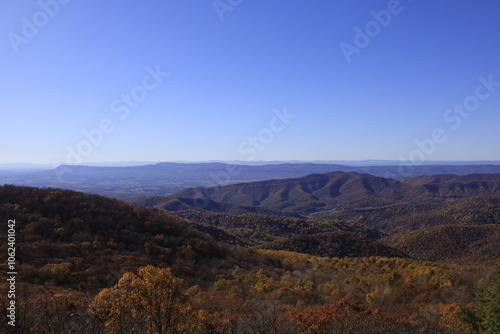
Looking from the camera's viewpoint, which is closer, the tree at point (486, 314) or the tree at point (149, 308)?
the tree at point (149, 308)

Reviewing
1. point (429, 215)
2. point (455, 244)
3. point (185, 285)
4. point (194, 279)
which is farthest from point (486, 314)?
point (429, 215)

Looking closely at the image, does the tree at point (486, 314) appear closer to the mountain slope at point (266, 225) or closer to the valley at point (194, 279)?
the valley at point (194, 279)

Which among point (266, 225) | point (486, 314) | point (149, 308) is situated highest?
point (149, 308)

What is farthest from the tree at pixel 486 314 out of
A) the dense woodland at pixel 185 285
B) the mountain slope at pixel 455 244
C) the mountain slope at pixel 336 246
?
the mountain slope at pixel 455 244

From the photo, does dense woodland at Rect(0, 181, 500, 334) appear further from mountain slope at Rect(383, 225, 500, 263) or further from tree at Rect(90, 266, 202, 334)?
mountain slope at Rect(383, 225, 500, 263)

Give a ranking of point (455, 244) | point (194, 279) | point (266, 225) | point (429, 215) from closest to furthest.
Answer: point (194, 279)
point (455, 244)
point (266, 225)
point (429, 215)

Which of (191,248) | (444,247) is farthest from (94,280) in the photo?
(444,247)

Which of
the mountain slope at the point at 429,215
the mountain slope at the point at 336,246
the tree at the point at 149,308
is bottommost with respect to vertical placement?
the mountain slope at the point at 429,215

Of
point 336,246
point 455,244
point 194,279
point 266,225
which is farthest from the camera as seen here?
point 266,225

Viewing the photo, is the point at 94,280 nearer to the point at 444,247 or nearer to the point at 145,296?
the point at 145,296

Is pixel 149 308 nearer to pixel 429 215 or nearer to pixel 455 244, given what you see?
pixel 455 244
